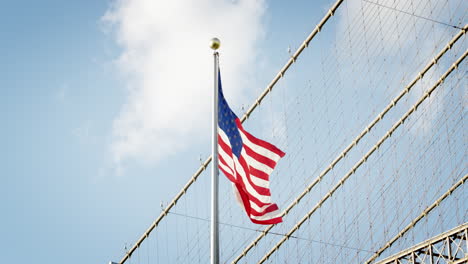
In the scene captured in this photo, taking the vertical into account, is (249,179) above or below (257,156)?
below

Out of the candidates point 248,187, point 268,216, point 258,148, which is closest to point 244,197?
point 248,187

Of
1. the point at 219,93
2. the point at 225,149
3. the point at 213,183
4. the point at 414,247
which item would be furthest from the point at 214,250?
the point at 414,247

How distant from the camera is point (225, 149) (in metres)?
10.9

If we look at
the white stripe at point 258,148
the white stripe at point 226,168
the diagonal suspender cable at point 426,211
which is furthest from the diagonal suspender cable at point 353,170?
the white stripe at point 226,168

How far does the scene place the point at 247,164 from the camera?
11117 millimetres

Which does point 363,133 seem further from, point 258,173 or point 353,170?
point 258,173

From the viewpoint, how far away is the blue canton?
11062 millimetres

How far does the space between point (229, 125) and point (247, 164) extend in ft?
2.00

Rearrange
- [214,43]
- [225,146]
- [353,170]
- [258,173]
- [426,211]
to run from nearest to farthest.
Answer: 1. [214,43]
2. [225,146]
3. [258,173]
4. [426,211]
5. [353,170]

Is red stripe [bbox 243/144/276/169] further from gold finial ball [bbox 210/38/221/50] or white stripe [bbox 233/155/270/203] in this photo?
gold finial ball [bbox 210/38/221/50]

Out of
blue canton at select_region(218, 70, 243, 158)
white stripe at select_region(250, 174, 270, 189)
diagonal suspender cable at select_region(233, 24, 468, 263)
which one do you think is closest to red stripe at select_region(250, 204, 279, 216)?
white stripe at select_region(250, 174, 270, 189)

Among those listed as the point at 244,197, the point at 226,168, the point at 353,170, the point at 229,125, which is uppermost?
the point at 353,170

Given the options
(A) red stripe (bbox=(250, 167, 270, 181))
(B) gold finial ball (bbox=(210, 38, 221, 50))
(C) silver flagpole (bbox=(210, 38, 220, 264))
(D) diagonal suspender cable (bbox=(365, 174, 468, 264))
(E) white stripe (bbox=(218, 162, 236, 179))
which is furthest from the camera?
(D) diagonal suspender cable (bbox=(365, 174, 468, 264))

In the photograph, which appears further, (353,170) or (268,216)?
(353,170)
